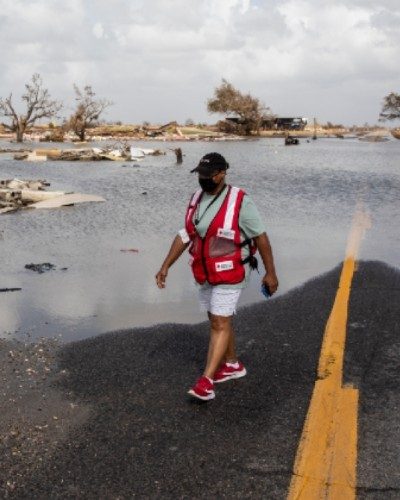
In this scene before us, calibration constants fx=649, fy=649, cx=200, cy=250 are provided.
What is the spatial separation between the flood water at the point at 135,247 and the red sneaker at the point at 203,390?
214 centimetres

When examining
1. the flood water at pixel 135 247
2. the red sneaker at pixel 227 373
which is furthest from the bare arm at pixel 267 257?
the flood water at pixel 135 247

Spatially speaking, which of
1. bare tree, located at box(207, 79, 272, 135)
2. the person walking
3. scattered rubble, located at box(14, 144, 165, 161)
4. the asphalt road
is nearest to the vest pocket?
the person walking

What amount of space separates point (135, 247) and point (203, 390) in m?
7.27

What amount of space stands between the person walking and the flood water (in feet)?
6.78

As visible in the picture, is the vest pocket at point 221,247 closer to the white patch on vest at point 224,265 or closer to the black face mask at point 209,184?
the white patch on vest at point 224,265

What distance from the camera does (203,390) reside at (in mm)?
4371

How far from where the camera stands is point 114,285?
8.48 m

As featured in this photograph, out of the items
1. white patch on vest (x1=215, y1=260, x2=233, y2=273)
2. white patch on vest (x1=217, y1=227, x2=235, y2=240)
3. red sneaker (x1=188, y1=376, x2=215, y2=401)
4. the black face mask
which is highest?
the black face mask

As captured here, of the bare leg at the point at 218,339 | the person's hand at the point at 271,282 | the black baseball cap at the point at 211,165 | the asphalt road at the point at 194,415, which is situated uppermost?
the black baseball cap at the point at 211,165

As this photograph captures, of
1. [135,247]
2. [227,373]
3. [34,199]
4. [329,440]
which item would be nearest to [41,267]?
[135,247]

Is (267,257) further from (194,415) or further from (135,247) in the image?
(135,247)

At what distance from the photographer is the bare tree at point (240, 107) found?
101 meters

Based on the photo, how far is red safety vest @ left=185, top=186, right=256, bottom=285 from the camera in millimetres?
4418

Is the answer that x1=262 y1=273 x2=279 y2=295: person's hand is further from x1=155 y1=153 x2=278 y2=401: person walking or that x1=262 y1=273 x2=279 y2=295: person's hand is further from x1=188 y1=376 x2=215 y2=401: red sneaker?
x1=188 y1=376 x2=215 y2=401: red sneaker
